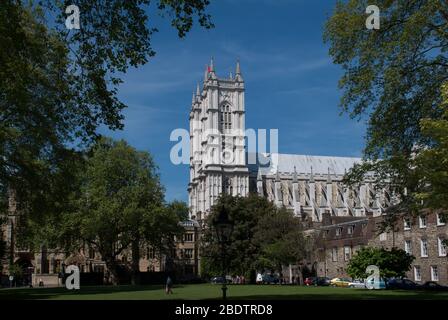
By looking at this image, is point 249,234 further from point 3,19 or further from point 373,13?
point 3,19

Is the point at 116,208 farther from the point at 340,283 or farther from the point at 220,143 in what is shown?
the point at 220,143

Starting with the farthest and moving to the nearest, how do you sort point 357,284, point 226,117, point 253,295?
point 226,117
point 357,284
point 253,295

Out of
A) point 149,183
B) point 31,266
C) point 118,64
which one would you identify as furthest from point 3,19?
point 31,266

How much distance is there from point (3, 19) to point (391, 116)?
16.3 meters

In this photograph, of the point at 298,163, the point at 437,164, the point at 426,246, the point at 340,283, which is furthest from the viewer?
the point at 298,163

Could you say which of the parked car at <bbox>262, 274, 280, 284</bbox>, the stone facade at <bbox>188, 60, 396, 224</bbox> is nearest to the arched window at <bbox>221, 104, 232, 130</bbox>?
the stone facade at <bbox>188, 60, 396, 224</bbox>

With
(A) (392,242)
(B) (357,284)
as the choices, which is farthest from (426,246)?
(B) (357,284)

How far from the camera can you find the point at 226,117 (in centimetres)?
14425

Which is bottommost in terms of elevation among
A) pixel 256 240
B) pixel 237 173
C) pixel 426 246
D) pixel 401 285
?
pixel 401 285

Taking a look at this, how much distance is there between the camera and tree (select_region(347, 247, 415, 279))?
40.6 meters

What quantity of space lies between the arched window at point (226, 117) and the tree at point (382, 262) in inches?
4079

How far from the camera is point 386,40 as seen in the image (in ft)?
84.5

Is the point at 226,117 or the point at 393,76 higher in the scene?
the point at 226,117

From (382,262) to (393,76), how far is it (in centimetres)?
2005
